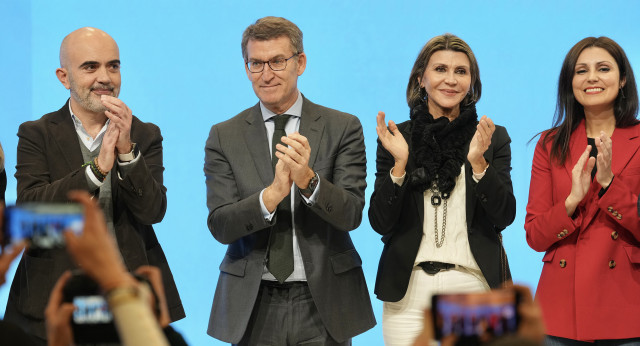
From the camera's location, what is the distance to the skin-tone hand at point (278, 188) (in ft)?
9.53

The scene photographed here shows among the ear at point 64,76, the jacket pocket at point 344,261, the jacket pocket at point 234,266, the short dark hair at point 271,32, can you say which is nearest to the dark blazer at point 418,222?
the jacket pocket at point 344,261

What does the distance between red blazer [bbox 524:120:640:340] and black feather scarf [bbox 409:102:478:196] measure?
36 cm

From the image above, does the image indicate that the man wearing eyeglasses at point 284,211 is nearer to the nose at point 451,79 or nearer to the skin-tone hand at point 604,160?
the nose at point 451,79

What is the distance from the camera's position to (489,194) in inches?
119

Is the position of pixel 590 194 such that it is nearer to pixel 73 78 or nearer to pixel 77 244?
pixel 73 78

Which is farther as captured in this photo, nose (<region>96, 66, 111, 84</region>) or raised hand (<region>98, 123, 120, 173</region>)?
nose (<region>96, 66, 111, 84</region>)

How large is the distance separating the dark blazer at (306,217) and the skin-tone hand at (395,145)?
0.16m

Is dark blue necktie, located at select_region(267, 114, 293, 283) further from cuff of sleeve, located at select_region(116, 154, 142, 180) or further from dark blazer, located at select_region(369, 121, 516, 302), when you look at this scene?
cuff of sleeve, located at select_region(116, 154, 142, 180)

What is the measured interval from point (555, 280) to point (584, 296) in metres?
→ 0.12

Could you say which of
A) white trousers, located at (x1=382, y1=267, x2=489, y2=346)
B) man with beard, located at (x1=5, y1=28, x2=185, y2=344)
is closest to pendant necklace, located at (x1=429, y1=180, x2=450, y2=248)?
white trousers, located at (x1=382, y1=267, x2=489, y2=346)

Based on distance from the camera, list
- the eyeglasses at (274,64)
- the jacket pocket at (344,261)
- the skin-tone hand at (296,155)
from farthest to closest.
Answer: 1. the eyeglasses at (274,64)
2. the jacket pocket at (344,261)
3. the skin-tone hand at (296,155)

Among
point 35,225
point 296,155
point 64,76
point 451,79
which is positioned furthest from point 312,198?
point 35,225

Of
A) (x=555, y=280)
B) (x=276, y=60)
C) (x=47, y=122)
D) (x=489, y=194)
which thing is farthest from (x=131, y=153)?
(x=555, y=280)

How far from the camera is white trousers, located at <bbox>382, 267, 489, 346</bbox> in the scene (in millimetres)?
3061
